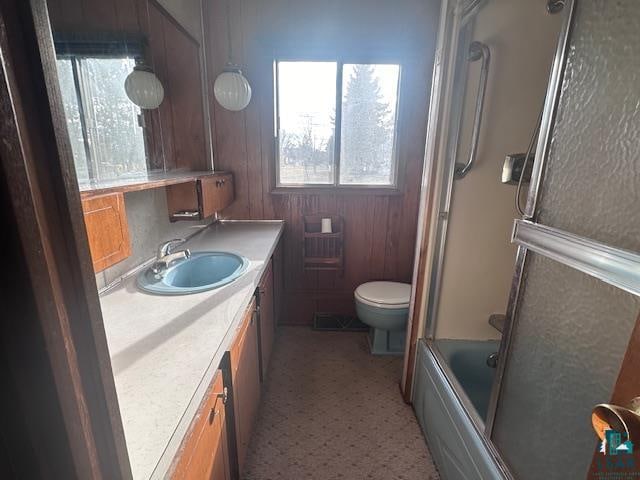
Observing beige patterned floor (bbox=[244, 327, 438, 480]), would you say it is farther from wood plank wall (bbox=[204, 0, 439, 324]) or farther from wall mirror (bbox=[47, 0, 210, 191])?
wall mirror (bbox=[47, 0, 210, 191])

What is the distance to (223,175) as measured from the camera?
6.63ft

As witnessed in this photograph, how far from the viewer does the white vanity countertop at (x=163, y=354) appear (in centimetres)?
60

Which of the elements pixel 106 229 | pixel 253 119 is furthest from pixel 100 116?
pixel 253 119

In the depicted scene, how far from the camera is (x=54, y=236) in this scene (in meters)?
0.29

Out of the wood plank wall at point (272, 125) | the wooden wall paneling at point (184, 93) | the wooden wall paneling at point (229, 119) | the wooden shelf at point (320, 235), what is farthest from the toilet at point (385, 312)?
the wooden wall paneling at point (184, 93)

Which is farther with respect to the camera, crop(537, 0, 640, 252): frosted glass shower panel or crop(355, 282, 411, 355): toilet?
crop(355, 282, 411, 355): toilet

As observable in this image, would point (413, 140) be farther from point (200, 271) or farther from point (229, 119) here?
point (200, 271)

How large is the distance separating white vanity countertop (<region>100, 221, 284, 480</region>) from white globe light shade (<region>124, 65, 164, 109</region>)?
808mm

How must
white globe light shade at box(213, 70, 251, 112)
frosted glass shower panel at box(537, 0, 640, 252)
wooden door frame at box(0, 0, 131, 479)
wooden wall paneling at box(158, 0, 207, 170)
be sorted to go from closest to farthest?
wooden door frame at box(0, 0, 131, 479)
frosted glass shower panel at box(537, 0, 640, 252)
wooden wall paneling at box(158, 0, 207, 170)
white globe light shade at box(213, 70, 251, 112)

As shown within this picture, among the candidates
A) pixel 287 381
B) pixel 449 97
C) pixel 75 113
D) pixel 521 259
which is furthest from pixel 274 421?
pixel 449 97

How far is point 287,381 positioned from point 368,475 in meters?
0.71

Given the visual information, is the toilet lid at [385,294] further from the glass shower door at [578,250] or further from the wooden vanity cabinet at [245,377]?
the glass shower door at [578,250]

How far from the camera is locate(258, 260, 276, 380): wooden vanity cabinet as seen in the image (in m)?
1.55

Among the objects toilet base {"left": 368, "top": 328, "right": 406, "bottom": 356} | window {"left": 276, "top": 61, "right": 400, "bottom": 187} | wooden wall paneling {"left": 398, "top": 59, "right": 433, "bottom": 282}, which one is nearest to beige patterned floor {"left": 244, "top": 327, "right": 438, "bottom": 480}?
toilet base {"left": 368, "top": 328, "right": 406, "bottom": 356}
